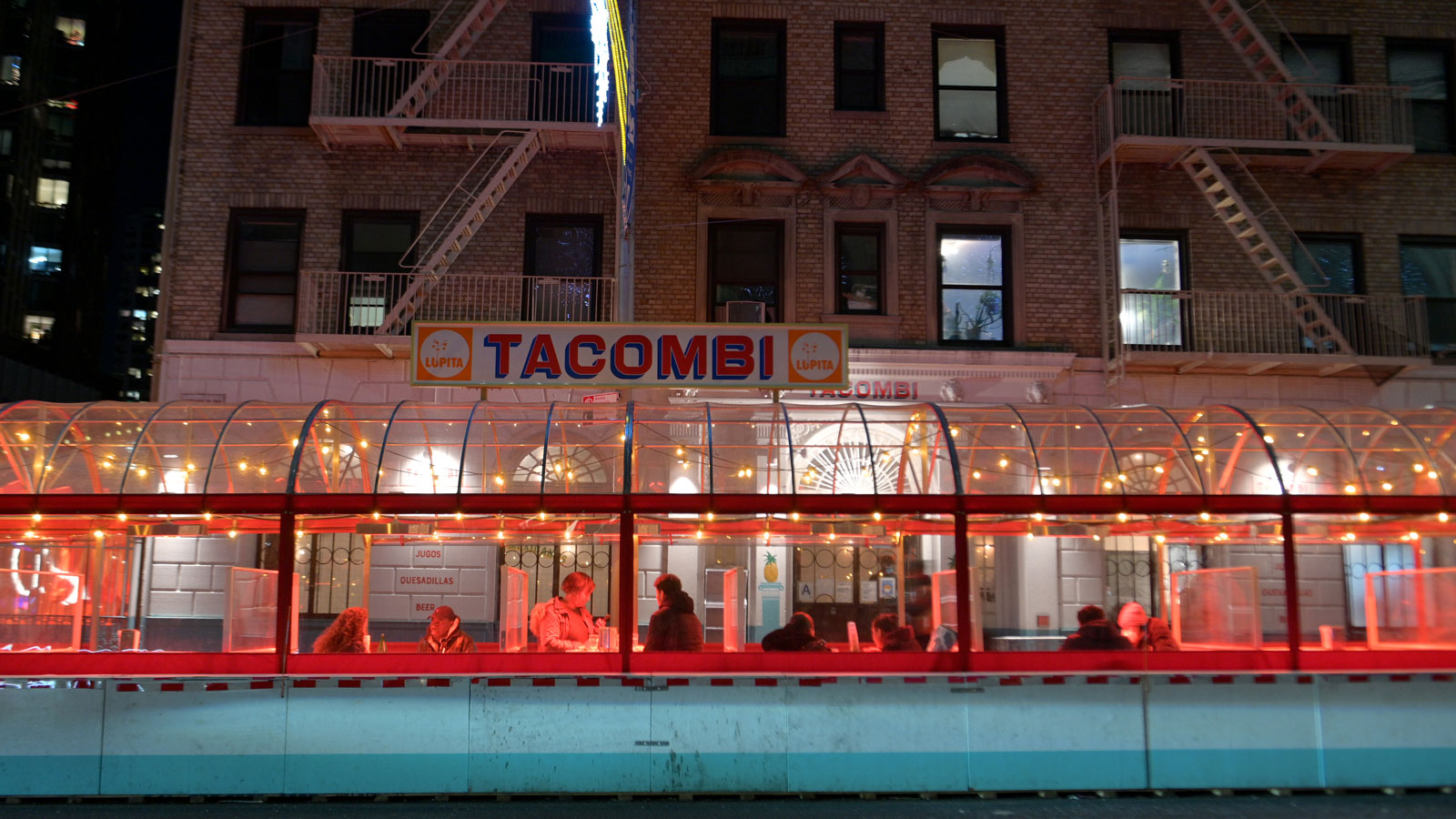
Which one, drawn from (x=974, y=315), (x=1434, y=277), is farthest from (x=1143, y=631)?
(x=1434, y=277)

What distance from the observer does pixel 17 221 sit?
48688 millimetres

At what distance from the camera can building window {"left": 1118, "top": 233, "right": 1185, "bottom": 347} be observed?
1828 centimetres

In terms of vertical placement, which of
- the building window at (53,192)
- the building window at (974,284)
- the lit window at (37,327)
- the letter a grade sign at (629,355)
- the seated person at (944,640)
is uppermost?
the building window at (53,192)

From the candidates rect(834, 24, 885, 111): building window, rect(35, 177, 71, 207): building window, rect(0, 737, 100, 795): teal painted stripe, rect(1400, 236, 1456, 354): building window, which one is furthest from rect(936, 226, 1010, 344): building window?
rect(35, 177, 71, 207): building window

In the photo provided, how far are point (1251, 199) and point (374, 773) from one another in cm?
1703

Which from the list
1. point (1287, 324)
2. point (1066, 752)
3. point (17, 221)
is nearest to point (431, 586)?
point (1066, 752)

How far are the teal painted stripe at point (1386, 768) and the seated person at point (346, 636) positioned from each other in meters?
→ 8.51

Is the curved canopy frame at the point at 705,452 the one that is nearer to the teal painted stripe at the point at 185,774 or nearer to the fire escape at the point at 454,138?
the teal painted stripe at the point at 185,774

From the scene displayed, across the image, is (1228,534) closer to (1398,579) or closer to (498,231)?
(1398,579)

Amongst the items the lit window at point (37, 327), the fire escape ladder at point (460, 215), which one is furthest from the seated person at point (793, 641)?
the lit window at point (37, 327)

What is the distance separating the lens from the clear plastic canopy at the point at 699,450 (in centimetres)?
993

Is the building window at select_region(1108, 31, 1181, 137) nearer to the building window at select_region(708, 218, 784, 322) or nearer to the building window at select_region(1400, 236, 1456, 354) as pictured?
the building window at select_region(1400, 236, 1456, 354)

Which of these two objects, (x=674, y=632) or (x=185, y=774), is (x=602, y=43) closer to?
(x=674, y=632)

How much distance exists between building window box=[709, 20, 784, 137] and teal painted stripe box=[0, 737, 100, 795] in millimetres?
13723
